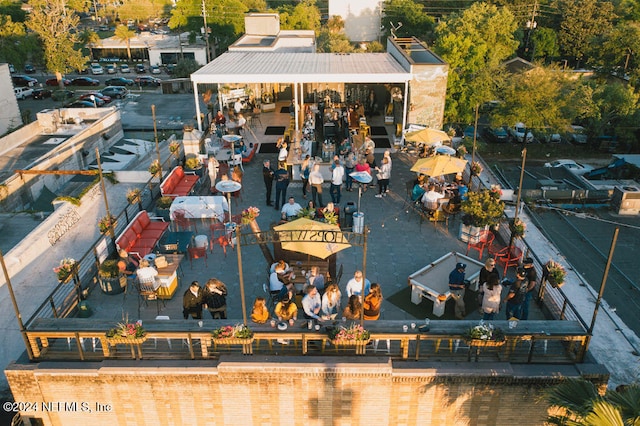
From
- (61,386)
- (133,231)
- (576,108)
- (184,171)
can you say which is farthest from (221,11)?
(61,386)

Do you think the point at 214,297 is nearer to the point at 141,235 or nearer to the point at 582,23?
the point at 141,235

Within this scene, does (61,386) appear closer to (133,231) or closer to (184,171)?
(133,231)

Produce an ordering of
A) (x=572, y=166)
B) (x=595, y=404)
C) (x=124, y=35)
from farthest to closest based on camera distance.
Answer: (x=124, y=35) → (x=572, y=166) → (x=595, y=404)

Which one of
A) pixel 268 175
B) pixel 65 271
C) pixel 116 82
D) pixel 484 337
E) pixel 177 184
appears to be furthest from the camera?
pixel 116 82

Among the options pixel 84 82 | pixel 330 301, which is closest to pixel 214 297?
pixel 330 301

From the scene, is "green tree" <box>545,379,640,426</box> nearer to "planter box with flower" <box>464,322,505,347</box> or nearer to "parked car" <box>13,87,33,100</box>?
"planter box with flower" <box>464,322,505,347</box>

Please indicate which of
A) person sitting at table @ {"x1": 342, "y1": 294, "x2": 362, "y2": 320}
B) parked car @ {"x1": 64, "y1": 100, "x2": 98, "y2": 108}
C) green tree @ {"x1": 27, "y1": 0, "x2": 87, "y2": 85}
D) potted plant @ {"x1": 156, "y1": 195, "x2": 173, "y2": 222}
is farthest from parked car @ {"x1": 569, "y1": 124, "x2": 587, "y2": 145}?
green tree @ {"x1": 27, "y1": 0, "x2": 87, "y2": 85}

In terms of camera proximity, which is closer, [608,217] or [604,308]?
[604,308]
